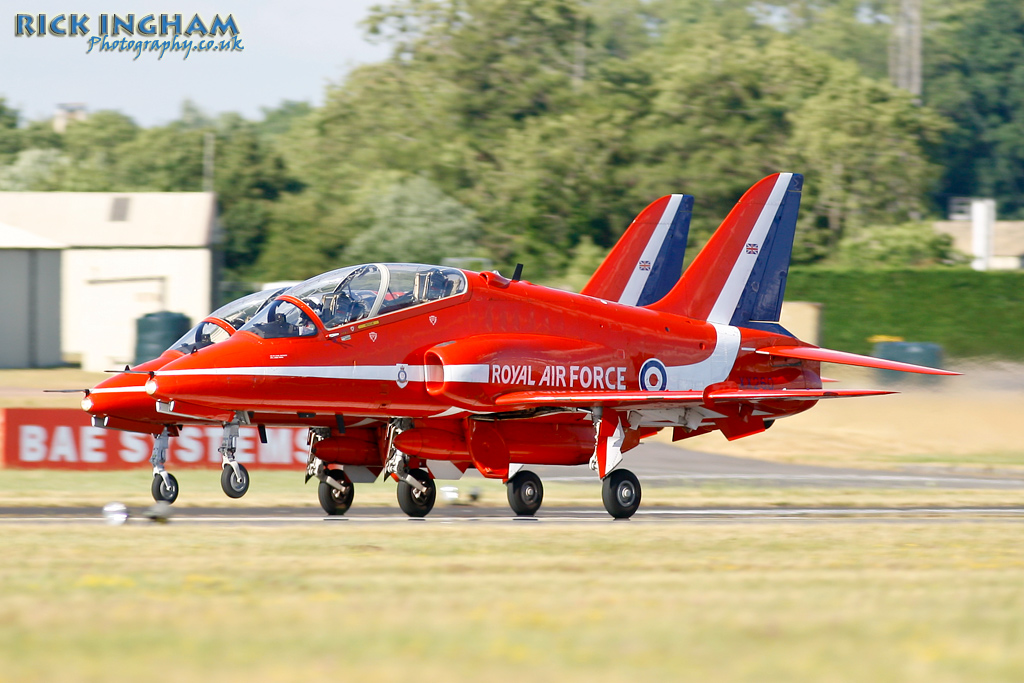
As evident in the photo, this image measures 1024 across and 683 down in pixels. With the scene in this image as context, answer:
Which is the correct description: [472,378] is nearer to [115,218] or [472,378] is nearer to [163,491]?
[163,491]

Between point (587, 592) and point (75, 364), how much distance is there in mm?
37870

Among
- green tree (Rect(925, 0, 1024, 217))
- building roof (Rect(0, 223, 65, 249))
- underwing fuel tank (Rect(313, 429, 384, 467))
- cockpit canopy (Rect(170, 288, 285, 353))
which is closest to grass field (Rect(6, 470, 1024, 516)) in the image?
underwing fuel tank (Rect(313, 429, 384, 467))

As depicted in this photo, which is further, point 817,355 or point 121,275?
point 121,275

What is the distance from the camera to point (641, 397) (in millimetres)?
17922

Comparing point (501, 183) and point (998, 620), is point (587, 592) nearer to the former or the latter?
point (998, 620)

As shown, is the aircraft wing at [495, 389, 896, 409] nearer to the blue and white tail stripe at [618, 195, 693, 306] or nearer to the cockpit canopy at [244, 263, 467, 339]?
the cockpit canopy at [244, 263, 467, 339]

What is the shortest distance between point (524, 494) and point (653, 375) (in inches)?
118

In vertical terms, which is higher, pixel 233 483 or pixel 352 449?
pixel 352 449

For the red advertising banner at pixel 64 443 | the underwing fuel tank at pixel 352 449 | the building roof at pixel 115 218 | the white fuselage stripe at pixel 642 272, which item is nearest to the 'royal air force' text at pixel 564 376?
the underwing fuel tank at pixel 352 449

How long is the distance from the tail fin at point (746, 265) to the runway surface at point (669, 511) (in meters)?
3.50

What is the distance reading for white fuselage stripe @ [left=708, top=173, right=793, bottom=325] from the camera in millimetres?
21830

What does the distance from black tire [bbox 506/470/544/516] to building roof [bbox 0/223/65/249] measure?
29924 millimetres

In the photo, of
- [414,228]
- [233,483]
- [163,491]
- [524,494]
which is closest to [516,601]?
[233,483]

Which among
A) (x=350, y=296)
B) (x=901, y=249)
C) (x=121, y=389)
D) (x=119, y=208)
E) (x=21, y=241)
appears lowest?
(x=121, y=389)
